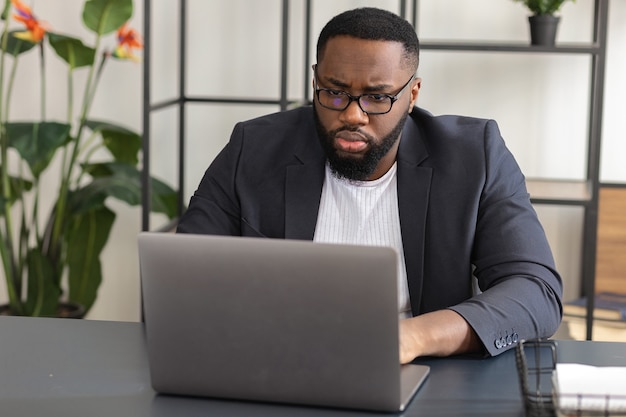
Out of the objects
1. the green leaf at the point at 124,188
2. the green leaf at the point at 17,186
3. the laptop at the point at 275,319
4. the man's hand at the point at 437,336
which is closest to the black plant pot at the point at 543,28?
the green leaf at the point at 124,188

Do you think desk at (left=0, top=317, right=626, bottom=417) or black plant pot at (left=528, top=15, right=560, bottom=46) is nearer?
desk at (left=0, top=317, right=626, bottom=417)

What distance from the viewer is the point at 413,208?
Result: 6.52 ft

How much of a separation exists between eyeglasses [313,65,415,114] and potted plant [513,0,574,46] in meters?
1.38

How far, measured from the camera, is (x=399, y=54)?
192 centimetres

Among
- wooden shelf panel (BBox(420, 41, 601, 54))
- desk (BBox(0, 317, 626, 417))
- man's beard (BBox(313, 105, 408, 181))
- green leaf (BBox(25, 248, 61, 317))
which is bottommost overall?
green leaf (BBox(25, 248, 61, 317))

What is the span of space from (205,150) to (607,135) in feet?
4.88

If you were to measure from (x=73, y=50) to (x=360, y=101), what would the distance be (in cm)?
166

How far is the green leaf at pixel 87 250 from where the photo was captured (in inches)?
139

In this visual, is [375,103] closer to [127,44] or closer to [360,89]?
[360,89]

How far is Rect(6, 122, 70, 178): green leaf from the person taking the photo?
3.16 metres

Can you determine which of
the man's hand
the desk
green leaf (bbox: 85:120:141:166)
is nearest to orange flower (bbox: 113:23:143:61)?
green leaf (bbox: 85:120:141:166)

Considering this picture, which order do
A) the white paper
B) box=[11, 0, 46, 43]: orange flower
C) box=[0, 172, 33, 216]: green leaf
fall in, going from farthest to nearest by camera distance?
box=[0, 172, 33, 216]: green leaf → box=[11, 0, 46, 43]: orange flower → the white paper

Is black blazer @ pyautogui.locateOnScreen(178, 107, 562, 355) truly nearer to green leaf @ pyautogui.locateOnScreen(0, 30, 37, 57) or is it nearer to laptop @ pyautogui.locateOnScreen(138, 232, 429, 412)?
laptop @ pyautogui.locateOnScreen(138, 232, 429, 412)

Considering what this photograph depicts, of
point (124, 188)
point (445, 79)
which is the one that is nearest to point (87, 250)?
point (124, 188)
